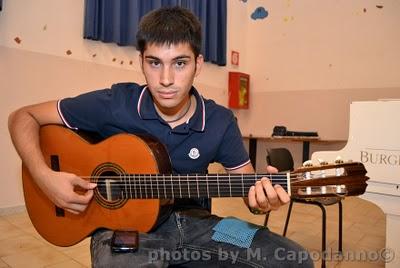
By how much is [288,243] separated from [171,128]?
63 centimetres

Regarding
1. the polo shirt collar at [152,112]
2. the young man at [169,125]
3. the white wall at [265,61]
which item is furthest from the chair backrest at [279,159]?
the white wall at [265,61]

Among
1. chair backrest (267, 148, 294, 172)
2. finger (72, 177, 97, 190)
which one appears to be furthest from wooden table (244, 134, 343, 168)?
finger (72, 177, 97, 190)

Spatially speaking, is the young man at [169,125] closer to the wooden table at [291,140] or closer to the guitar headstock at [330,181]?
the guitar headstock at [330,181]

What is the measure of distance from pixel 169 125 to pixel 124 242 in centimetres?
51

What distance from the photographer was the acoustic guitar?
1.04 m

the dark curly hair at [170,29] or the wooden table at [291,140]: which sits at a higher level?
the dark curly hair at [170,29]

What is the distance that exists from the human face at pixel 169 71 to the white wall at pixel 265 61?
2.02 meters

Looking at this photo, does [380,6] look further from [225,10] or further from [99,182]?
[99,182]

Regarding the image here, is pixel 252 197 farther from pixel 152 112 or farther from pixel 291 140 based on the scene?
pixel 291 140

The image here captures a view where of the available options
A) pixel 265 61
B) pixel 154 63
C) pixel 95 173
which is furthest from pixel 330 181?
pixel 265 61

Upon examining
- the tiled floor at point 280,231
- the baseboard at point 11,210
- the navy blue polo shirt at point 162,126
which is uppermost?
the navy blue polo shirt at point 162,126

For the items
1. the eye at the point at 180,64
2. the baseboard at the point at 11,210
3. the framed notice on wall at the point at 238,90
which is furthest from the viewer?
the framed notice on wall at the point at 238,90

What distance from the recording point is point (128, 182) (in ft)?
4.02

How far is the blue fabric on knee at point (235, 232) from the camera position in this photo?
1.11 m
